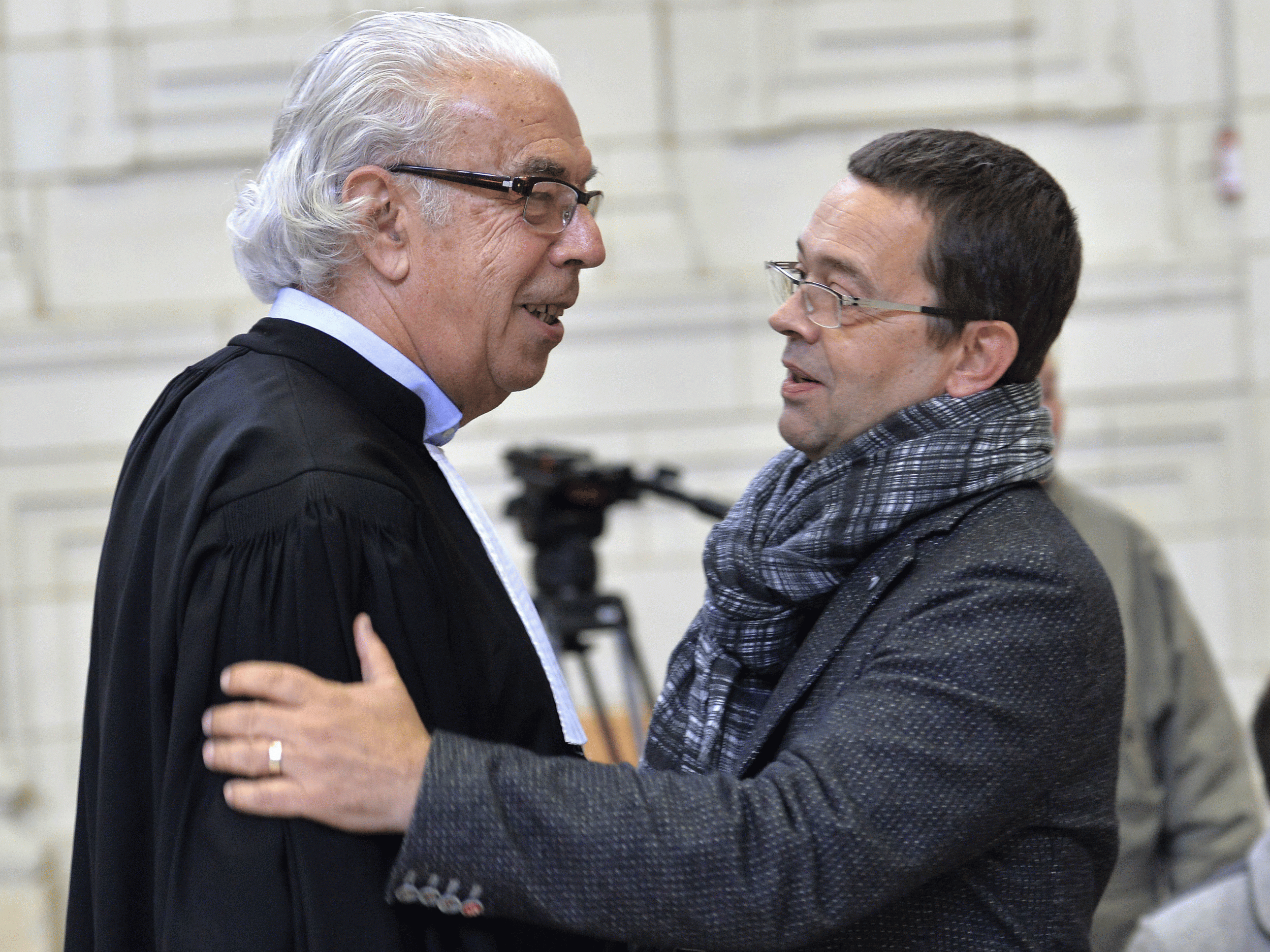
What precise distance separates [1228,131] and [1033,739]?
10.5ft

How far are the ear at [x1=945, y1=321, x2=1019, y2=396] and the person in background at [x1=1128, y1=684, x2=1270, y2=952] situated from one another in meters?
0.91

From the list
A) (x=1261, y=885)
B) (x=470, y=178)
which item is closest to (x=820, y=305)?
(x=470, y=178)

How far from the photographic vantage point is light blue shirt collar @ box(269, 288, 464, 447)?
1376 millimetres

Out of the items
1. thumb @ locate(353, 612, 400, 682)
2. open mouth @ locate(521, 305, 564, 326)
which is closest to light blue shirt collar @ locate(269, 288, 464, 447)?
open mouth @ locate(521, 305, 564, 326)

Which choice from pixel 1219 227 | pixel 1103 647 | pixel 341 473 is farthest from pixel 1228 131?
pixel 341 473

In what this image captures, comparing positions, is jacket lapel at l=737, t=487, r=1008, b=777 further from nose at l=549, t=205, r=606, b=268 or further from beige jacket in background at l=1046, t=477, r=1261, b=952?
beige jacket in background at l=1046, t=477, r=1261, b=952

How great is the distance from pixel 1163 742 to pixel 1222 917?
70 centimetres

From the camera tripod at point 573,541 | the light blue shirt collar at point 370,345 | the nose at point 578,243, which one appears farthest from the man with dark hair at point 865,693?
the camera tripod at point 573,541

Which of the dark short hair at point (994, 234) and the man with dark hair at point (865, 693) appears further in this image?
the dark short hair at point (994, 234)

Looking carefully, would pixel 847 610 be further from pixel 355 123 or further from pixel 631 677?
pixel 631 677

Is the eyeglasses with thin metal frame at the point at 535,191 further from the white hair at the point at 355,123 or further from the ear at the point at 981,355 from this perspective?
the ear at the point at 981,355

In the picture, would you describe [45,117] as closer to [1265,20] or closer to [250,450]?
[250,450]

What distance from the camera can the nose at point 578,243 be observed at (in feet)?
4.99

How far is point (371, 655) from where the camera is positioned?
1.15 metres
